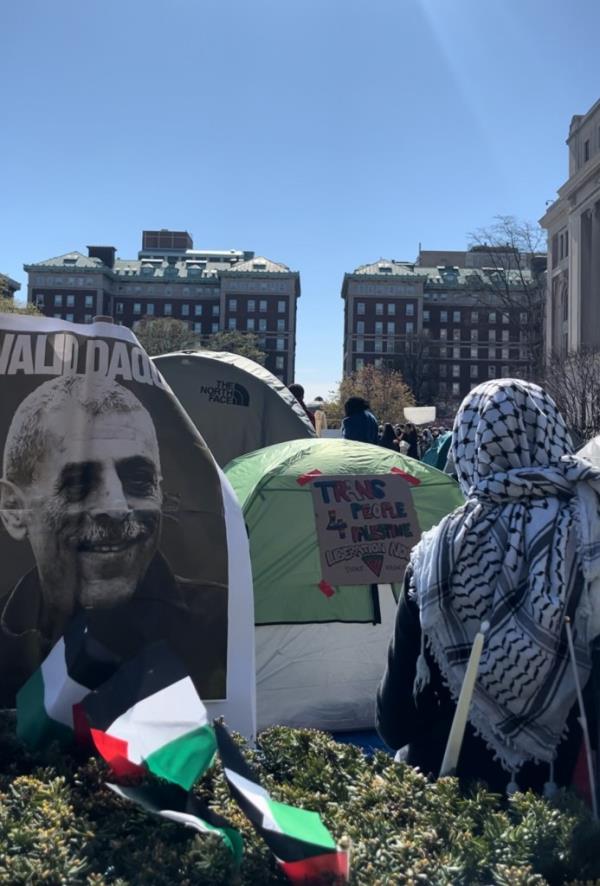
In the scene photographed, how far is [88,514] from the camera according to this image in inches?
92.7

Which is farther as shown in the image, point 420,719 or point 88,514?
point 88,514

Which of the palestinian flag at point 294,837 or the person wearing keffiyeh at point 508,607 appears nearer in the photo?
the palestinian flag at point 294,837

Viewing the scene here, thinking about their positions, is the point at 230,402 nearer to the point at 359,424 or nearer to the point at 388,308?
the point at 359,424

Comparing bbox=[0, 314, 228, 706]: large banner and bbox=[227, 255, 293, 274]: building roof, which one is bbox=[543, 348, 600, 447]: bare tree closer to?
bbox=[0, 314, 228, 706]: large banner

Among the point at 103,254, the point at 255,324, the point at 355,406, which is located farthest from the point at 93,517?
the point at 103,254

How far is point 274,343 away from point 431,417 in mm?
77189

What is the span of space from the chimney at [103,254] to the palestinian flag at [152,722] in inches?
3858

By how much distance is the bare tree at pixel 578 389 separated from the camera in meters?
27.3

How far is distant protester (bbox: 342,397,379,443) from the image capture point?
9.88 meters

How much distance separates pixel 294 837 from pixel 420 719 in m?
0.86

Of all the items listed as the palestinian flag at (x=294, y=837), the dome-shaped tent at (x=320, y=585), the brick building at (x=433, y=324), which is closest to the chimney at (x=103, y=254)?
the brick building at (x=433, y=324)

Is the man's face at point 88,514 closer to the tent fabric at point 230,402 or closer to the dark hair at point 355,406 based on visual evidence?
the tent fabric at point 230,402

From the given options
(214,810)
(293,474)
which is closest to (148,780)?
(214,810)

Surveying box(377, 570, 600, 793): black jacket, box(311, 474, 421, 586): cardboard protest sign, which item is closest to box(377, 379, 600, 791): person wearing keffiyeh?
box(377, 570, 600, 793): black jacket
